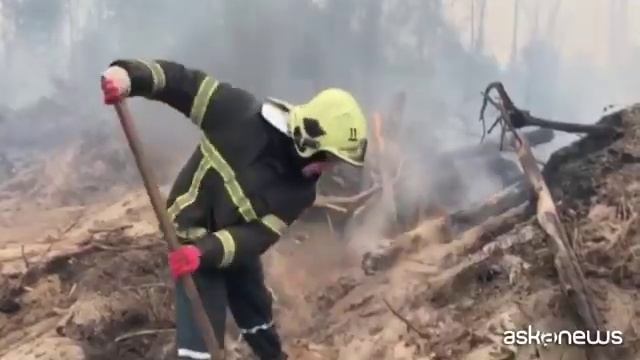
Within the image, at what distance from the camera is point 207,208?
2.45m

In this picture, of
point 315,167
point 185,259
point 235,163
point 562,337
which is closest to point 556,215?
point 562,337

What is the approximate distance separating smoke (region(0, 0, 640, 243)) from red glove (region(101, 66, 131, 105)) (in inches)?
51.4

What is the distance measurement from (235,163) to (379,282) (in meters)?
0.99

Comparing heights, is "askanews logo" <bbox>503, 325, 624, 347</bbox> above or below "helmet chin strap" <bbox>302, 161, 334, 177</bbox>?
below

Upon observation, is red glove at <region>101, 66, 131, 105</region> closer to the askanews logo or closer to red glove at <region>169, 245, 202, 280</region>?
red glove at <region>169, 245, 202, 280</region>

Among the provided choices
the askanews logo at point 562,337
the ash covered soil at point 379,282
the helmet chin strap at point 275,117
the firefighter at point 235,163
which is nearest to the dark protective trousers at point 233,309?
the firefighter at point 235,163

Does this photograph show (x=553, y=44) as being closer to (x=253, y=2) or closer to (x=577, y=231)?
(x=577, y=231)

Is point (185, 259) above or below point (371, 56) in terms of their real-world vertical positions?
below

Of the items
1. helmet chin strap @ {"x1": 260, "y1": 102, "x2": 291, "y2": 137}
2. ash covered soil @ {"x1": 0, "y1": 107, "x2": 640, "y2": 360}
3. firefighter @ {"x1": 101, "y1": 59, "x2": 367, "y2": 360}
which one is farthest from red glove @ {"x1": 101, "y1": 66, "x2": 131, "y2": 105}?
ash covered soil @ {"x1": 0, "y1": 107, "x2": 640, "y2": 360}

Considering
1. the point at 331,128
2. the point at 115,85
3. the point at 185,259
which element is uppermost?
the point at 115,85

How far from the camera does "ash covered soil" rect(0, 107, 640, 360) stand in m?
2.81

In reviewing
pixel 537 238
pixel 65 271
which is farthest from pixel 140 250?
pixel 537 238

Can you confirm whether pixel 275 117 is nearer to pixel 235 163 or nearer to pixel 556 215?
pixel 235 163

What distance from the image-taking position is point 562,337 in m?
2.67
